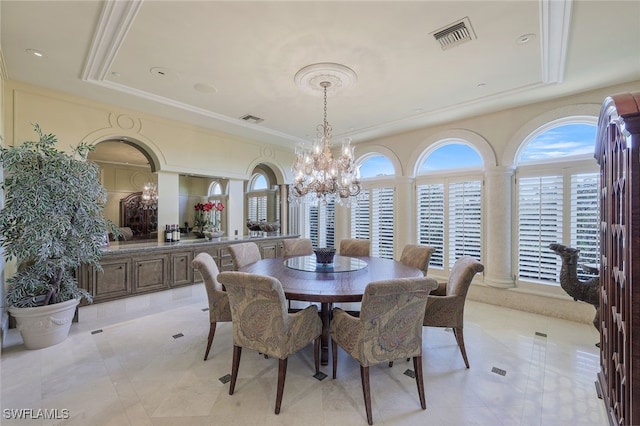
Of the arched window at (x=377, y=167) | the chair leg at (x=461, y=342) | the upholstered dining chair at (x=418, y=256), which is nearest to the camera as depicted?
the chair leg at (x=461, y=342)

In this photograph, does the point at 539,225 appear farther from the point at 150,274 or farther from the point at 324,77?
the point at 150,274

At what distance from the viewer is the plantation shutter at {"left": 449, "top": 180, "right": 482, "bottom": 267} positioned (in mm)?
4379

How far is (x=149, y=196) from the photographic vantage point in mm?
5137

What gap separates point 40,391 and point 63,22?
294 centimetres

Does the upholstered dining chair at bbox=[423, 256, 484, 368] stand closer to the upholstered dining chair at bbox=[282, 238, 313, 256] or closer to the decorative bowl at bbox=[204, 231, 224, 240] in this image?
the upholstered dining chair at bbox=[282, 238, 313, 256]

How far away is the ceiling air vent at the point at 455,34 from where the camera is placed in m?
2.27

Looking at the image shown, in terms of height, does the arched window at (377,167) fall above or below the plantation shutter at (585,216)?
above

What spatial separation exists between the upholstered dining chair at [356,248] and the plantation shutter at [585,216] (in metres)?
2.63

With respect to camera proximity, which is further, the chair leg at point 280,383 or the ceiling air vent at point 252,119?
the ceiling air vent at point 252,119

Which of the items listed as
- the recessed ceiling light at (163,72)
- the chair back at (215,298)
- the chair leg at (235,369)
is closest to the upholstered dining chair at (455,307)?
the chair leg at (235,369)

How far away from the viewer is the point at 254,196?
6.27 meters

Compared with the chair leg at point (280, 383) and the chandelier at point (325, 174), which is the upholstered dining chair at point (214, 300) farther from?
the chandelier at point (325, 174)

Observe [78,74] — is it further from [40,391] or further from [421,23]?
[421,23]

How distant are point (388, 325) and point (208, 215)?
4.26 meters
